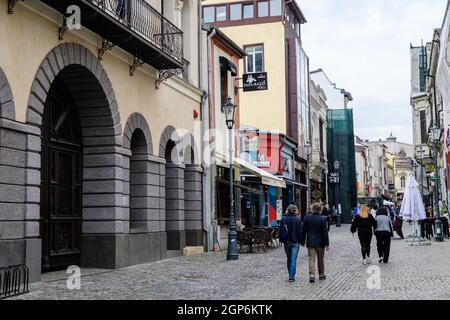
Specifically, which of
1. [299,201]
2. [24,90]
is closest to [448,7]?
[299,201]

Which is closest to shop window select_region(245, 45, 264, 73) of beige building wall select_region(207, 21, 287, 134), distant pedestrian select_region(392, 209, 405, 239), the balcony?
beige building wall select_region(207, 21, 287, 134)

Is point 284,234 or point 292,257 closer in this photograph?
point 292,257

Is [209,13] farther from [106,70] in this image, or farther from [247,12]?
[106,70]

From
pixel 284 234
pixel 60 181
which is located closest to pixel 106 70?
pixel 60 181

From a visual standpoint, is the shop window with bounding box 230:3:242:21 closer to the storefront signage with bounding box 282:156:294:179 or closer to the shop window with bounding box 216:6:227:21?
the shop window with bounding box 216:6:227:21

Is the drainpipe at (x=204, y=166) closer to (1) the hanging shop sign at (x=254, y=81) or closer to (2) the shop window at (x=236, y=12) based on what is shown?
(1) the hanging shop sign at (x=254, y=81)

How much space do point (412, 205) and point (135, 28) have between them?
1351cm

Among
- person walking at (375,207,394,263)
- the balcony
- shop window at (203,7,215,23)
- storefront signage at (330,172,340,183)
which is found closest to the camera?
the balcony

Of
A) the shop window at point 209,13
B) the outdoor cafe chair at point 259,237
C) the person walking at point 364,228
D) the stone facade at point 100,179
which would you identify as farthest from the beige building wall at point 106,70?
the shop window at point 209,13

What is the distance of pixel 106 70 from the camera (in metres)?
15.4

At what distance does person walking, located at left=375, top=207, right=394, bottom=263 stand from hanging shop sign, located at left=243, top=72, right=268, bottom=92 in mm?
13256

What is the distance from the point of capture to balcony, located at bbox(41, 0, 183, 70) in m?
13.2

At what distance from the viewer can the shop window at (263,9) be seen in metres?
43.3
